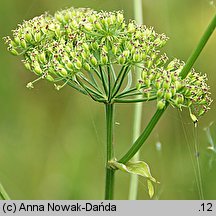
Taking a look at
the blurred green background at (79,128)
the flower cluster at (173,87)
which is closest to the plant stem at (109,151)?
the flower cluster at (173,87)

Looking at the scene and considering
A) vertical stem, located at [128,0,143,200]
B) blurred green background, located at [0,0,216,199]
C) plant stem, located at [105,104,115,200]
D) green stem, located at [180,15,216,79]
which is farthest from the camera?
blurred green background, located at [0,0,216,199]

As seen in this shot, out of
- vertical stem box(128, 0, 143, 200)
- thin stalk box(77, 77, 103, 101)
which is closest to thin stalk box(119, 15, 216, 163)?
thin stalk box(77, 77, 103, 101)

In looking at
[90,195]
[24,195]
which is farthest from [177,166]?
[24,195]

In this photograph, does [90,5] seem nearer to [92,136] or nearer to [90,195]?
[92,136]

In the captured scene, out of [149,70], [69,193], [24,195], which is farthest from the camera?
[24,195]

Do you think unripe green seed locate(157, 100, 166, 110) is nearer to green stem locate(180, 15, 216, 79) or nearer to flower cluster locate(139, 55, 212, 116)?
flower cluster locate(139, 55, 212, 116)
